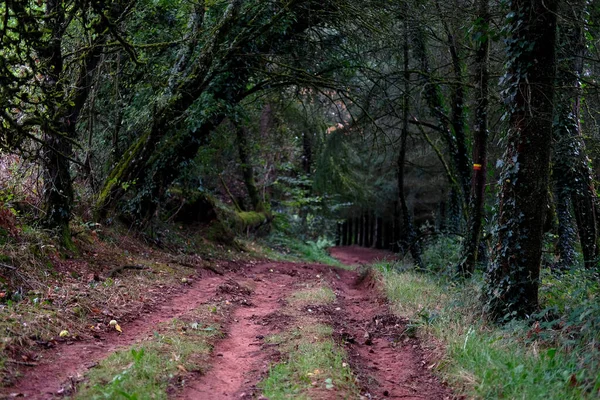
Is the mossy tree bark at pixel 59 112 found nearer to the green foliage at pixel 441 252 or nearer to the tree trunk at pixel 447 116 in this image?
the tree trunk at pixel 447 116

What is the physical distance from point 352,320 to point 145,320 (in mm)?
3207

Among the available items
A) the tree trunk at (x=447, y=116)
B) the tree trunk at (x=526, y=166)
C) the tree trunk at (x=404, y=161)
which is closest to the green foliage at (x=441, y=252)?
the tree trunk at (x=404, y=161)

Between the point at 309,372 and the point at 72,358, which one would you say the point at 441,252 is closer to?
the point at 309,372

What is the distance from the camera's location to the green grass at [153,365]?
12.4 feet

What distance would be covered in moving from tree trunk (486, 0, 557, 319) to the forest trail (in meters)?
1.53

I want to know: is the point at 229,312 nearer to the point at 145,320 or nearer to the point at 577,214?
the point at 145,320

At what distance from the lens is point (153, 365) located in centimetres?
438

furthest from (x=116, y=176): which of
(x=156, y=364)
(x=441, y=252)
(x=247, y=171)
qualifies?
(x=247, y=171)

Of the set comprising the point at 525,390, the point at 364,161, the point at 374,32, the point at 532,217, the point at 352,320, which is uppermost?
the point at 374,32

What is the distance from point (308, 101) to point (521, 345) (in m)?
11.1

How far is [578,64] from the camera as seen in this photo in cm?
930

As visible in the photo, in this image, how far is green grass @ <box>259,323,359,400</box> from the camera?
4.19 metres

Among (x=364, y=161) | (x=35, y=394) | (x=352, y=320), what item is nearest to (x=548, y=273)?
(x=352, y=320)

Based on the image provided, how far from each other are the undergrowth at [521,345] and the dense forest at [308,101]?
0.14m
